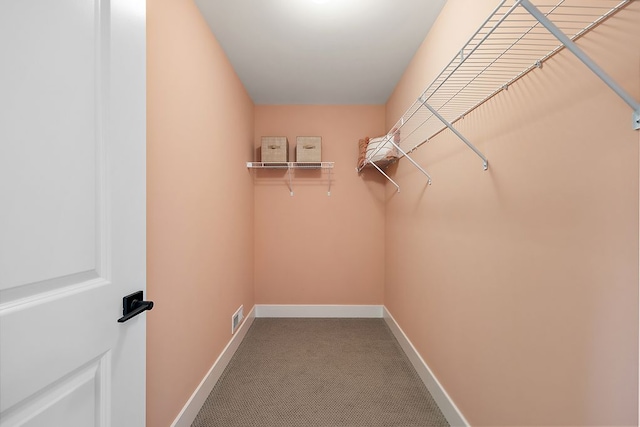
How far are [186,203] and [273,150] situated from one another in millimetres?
1433

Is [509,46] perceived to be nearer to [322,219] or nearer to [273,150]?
[273,150]

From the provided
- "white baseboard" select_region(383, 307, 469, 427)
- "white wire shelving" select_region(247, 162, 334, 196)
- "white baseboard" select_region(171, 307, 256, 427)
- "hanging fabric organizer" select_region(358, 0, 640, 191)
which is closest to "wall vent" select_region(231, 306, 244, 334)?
"white baseboard" select_region(171, 307, 256, 427)

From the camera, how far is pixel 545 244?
885 millimetres

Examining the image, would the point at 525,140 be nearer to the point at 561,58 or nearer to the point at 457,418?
the point at 561,58

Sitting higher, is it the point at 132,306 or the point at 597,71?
the point at 597,71

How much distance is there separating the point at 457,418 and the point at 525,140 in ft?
4.64

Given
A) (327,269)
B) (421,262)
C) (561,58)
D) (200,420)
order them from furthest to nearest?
(327,269), (421,262), (200,420), (561,58)

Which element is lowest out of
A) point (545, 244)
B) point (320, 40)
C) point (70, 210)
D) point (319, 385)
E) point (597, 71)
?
point (319, 385)

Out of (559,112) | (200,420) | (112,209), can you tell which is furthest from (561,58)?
(200,420)

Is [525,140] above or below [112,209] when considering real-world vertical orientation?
above

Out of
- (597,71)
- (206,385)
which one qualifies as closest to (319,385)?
(206,385)

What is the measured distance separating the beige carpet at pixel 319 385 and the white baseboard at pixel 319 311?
38 cm

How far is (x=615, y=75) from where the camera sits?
0.68 metres

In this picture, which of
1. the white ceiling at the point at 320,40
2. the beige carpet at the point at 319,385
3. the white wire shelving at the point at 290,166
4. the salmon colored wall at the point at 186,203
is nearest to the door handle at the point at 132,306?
the salmon colored wall at the point at 186,203
